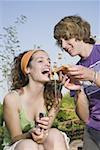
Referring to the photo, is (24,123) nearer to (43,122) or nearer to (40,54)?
(43,122)

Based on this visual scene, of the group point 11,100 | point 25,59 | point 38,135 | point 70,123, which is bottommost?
point 70,123

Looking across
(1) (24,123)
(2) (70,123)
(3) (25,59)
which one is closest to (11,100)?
(1) (24,123)

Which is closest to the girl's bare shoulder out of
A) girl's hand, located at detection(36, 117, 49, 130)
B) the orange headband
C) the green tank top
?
the green tank top

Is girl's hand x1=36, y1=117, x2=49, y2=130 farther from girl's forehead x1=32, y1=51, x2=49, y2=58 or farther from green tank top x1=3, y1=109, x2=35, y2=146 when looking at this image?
girl's forehead x1=32, y1=51, x2=49, y2=58

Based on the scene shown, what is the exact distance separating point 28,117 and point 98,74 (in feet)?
2.21

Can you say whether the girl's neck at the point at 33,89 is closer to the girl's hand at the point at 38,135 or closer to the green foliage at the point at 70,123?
the girl's hand at the point at 38,135

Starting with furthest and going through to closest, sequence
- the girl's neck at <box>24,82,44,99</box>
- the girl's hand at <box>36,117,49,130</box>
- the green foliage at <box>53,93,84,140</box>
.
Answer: the green foliage at <box>53,93,84,140</box>
the girl's neck at <box>24,82,44,99</box>
the girl's hand at <box>36,117,49,130</box>

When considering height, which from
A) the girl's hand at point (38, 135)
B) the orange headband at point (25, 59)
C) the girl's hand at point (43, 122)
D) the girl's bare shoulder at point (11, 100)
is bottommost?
the girl's hand at point (38, 135)

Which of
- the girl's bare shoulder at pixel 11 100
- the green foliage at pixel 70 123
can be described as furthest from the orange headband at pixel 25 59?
the green foliage at pixel 70 123

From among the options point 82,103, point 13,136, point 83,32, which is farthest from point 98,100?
point 13,136

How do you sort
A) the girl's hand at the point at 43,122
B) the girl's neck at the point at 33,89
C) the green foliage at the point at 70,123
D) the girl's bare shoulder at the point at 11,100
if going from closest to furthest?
the girl's hand at the point at 43,122 → the girl's bare shoulder at the point at 11,100 → the girl's neck at the point at 33,89 → the green foliage at the point at 70,123

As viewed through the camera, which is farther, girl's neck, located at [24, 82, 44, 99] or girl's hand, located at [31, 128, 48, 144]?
girl's neck, located at [24, 82, 44, 99]

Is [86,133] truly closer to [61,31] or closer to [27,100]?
[27,100]

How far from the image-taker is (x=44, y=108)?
8.91 feet
